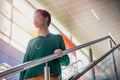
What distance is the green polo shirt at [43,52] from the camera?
2088 mm

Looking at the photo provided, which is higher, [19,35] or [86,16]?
[86,16]

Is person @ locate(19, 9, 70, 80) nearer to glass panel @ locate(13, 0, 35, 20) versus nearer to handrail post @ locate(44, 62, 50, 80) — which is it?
handrail post @ locate(44, 62, 50, 80)

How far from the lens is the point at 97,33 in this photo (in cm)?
1035

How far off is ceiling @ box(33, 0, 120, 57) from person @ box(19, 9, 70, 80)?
17.6 feet

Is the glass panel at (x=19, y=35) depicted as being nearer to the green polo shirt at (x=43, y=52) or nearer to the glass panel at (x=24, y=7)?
the glass panel at (x=24, y=7)

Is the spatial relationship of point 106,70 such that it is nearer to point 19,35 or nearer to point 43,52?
point 43,52

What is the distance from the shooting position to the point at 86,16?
901cm

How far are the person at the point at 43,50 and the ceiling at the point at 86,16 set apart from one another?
211 inches

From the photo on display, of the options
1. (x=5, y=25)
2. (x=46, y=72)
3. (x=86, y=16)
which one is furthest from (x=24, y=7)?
(x=46, y=72)

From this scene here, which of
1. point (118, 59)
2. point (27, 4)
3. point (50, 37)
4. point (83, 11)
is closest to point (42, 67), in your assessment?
point (50, 37)

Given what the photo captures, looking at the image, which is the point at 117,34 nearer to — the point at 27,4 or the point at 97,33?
the point at 97,33

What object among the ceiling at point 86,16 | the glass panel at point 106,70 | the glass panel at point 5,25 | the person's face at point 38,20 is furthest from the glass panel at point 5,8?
the person's face at point 38,20

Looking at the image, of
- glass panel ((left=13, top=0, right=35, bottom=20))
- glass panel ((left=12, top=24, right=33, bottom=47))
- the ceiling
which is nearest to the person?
glass panel ((left=12, top=24, right=33, bottom=47))

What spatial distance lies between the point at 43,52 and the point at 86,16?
22.9ft
